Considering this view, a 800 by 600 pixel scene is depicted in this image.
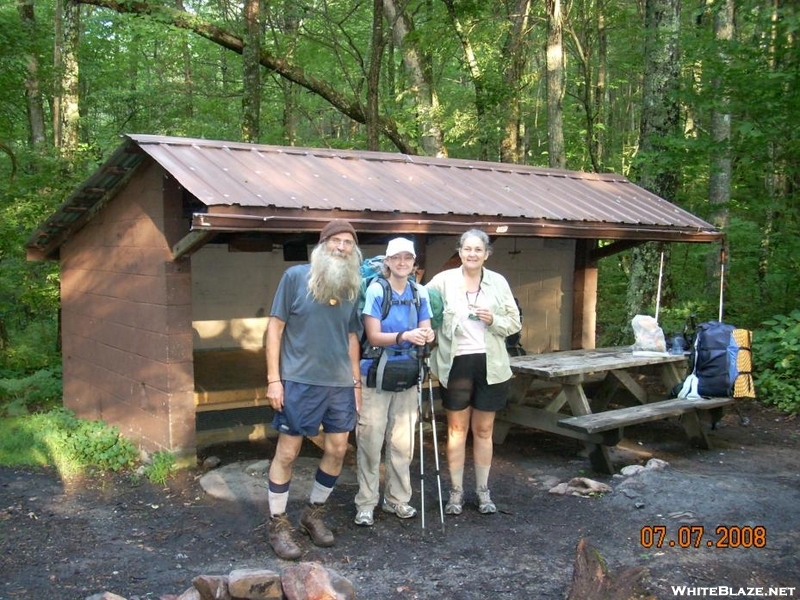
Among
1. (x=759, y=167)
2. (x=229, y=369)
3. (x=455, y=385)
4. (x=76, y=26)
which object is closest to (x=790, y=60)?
(x=759, y=167)

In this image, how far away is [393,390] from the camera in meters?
4.72

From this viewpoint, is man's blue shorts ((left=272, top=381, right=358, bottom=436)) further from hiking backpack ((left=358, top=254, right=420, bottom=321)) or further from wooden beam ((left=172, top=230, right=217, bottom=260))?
wooden beam ((left=172, top=230, right=217, bottom=260))

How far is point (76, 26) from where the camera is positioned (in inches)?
442

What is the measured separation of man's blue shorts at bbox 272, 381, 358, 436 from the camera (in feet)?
14.4

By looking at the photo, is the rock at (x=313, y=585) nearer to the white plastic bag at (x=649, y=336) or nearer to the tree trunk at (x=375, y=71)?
the white plastic bag at (x=649, y=336)

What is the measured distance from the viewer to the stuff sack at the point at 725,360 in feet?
22.7

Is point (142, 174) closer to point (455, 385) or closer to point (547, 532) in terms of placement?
point (455, 385)

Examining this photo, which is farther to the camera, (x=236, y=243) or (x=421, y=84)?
(x=421, y=84)

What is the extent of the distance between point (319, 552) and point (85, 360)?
483 cm

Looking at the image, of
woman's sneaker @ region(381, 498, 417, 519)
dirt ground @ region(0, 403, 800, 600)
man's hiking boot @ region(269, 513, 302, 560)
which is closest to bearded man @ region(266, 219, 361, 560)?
man's hiking boot @ region(269, 513, 302, 560)

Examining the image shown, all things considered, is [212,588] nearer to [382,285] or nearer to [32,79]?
[382,285]

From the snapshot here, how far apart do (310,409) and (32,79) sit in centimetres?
1027
